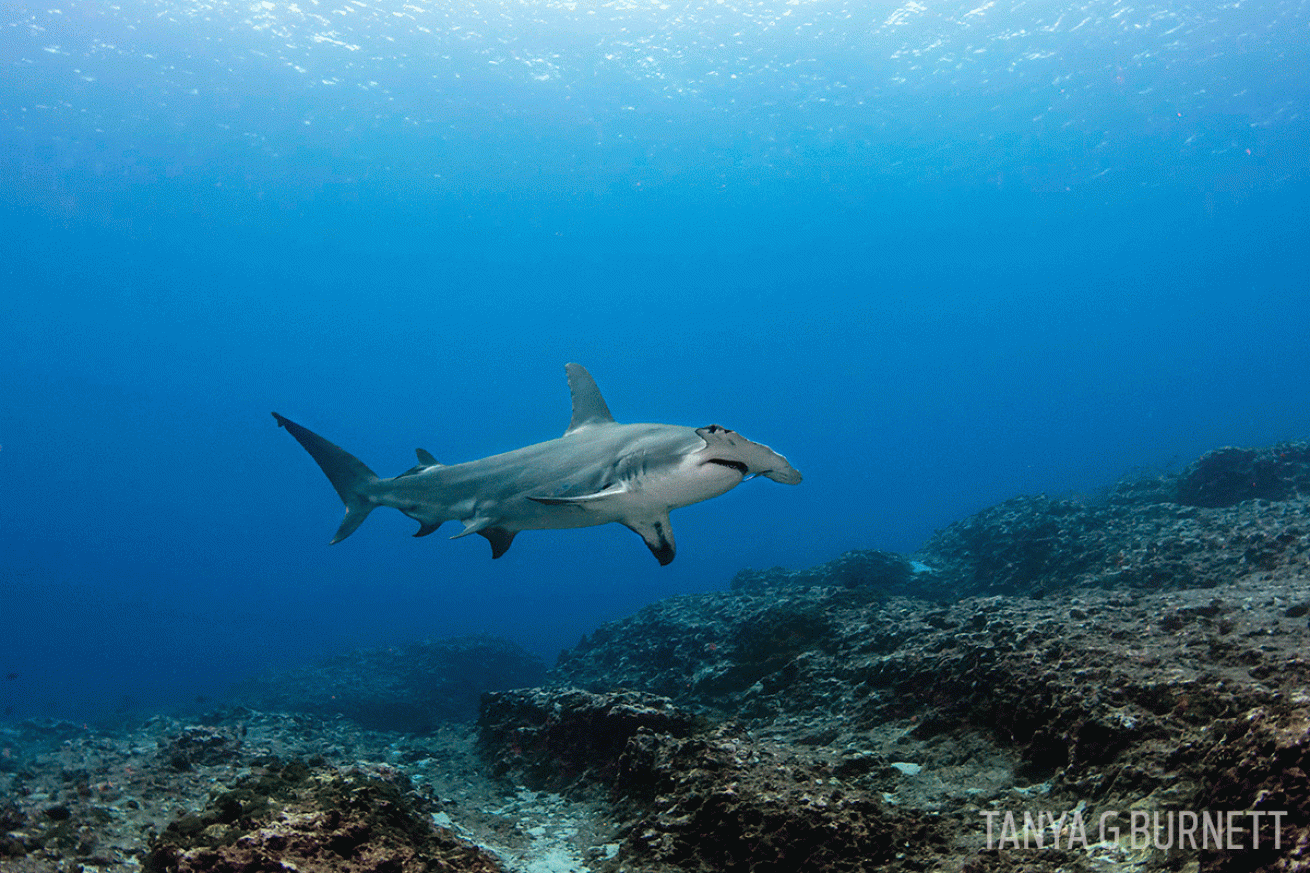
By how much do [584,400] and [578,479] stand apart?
203cm

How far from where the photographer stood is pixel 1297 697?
2719 millimetres

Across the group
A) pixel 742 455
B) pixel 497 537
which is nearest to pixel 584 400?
pixel 497 537

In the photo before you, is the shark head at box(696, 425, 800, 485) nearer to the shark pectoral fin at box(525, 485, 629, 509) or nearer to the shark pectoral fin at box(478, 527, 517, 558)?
the shark pectoral fin at box(525, 485, 629, 509)

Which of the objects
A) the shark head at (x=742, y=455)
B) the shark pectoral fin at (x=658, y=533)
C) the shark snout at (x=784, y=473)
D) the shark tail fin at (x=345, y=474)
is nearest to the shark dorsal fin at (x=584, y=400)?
the shark pectoral fin at (x=658, y=533)

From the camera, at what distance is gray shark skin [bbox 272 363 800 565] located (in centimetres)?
496

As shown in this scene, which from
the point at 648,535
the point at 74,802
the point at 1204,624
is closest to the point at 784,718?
the point at 648,535

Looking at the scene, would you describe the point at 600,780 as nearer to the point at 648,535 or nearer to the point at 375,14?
the point at 648,535

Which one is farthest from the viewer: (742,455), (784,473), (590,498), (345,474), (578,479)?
(345,474)

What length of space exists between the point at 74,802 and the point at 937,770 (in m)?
9.15

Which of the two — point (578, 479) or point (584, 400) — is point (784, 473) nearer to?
point (578, 479)

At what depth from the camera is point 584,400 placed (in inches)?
309

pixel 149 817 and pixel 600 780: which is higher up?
pixel 600 780

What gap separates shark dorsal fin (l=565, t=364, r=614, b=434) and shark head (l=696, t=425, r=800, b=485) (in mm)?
3198

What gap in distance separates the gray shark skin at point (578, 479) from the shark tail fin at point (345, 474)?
0.06 ft
